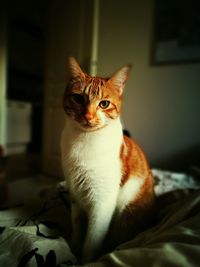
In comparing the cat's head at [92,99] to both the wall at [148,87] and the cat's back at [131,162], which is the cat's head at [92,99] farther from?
the wall at [148,87]

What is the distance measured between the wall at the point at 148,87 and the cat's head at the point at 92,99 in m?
1.53

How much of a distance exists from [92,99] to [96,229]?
43 cm

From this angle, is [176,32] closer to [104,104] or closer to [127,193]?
[104,104]

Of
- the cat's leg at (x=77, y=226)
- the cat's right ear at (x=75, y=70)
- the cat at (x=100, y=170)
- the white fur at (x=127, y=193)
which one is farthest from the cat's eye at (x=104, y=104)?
the cat's leg at (x=77, y=226)

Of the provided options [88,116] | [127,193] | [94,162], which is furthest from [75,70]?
[127,193]

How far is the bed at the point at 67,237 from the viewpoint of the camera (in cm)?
53

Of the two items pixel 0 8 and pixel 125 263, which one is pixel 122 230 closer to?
pixel 125 263

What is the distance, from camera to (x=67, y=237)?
919 mm

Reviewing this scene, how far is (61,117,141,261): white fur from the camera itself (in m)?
0.79

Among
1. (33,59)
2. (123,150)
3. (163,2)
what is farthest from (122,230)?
(33,59)

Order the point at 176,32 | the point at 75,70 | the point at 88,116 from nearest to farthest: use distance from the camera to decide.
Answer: the point at 88,116, the point at 75,70, the point at 176,32

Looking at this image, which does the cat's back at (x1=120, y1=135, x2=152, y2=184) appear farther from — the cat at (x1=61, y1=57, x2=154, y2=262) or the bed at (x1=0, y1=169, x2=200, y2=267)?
the bed at (x1=0, y1=169, x2=200, y2=267)

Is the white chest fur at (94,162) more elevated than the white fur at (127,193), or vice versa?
the white chest fur at (94,162)

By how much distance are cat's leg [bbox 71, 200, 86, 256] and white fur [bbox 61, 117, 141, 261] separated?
0.28 ft
